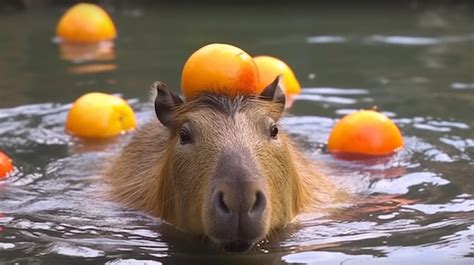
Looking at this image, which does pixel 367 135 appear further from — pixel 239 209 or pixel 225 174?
pixel 239 209

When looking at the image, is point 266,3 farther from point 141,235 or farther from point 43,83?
point 141,235

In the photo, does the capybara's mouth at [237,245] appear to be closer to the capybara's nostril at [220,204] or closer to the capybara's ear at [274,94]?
the capybara's nostril at [220,204]

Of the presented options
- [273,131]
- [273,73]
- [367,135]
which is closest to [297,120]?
[273,73]

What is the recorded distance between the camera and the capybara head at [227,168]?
14.7ft

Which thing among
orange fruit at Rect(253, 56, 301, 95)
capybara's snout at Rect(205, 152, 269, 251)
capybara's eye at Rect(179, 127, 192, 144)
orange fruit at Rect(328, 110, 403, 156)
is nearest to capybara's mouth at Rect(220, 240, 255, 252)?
capybara's snout at Rect(205, 152, 269, 251)

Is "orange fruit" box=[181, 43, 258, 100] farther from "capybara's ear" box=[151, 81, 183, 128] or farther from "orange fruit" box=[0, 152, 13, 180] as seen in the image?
"orange fruit" box=[0, 152, 13, 180]

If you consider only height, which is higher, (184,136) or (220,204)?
(184,136)

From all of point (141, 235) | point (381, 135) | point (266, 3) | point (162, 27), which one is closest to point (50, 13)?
point (162, 27)

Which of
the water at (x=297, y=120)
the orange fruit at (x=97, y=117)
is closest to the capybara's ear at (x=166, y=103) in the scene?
the water at (x=297, y=120)

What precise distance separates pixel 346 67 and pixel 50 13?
5685mm

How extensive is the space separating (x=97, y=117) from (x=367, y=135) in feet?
7.34

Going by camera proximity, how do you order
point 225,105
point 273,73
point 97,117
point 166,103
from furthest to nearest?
point 273,73 < point 97,117 < point 166,103 < point 225,105

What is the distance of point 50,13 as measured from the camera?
14.3 meters

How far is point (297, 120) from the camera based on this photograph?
27.3ft
